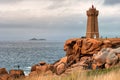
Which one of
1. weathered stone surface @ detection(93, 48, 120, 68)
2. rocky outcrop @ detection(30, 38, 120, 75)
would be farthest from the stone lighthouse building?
weathered stone surface @ detection(93, 48, 120, 68)

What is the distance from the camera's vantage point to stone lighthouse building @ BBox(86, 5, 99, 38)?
189 feet

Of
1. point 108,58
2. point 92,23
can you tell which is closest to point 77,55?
point 92,23

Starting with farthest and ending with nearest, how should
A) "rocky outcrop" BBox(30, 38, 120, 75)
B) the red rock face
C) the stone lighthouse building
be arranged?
the stone lighthouse building < the red rock face < "rocky outcrop" BBox(30, 38, 120, 75)

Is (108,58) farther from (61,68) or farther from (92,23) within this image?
(92,23)

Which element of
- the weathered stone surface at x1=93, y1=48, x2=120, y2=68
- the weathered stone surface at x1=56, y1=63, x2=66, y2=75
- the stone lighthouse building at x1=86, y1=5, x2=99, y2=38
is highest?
the stone lighthouse building at x1=86, y1=5, x2=99, y2=38

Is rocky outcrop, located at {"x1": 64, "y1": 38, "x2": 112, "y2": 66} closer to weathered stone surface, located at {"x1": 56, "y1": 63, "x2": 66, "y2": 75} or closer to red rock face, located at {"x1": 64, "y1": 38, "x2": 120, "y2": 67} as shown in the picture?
red rock face, located at {"x1": 64, "y1": 38, "x2": 120, "y2": 67}

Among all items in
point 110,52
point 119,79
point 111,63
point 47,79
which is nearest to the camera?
point 119,79

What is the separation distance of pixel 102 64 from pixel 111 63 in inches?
69.0

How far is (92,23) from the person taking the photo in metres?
57.9

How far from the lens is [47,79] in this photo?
38.3 feet

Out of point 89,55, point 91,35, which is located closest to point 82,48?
point 89,55

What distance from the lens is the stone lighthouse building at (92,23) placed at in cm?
5762

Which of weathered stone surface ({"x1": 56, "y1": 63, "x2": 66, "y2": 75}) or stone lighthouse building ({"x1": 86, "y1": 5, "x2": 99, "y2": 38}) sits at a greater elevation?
stone lighthouse building ({"x1": 86, "y1": 5, "x2": 99, "y2": 38})

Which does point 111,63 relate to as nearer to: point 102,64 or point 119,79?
point 102,64
